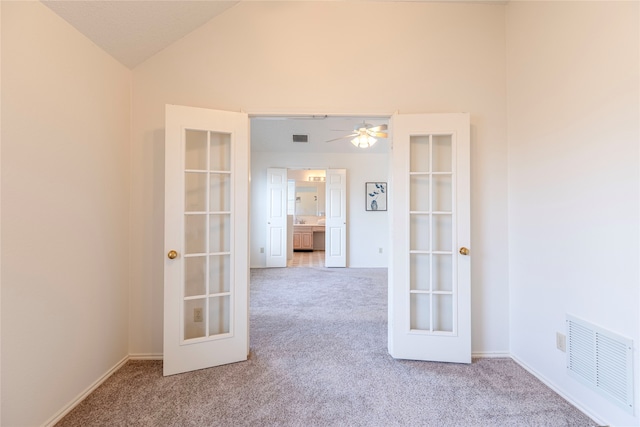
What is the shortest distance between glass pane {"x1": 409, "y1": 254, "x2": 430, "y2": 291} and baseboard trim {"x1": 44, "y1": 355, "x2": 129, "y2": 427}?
2.47 m

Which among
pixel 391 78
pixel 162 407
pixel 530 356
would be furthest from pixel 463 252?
pixel 162 407

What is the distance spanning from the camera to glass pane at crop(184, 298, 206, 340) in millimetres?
2090

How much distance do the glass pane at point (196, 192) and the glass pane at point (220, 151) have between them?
0.14m

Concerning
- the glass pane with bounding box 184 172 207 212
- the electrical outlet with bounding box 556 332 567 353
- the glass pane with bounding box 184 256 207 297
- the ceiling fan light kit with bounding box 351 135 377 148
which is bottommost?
the electrical outlet with bounding box 556 332 567 353

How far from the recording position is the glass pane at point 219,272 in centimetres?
216

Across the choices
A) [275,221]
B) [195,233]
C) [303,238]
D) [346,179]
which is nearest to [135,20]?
[195,233]

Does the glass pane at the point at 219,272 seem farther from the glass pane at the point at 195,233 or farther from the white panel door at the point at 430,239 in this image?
the white panel door at the point at 430,239

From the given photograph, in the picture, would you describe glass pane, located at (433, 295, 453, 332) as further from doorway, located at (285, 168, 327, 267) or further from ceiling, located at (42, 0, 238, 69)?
doorway, located at (285, 168, 327, 267)

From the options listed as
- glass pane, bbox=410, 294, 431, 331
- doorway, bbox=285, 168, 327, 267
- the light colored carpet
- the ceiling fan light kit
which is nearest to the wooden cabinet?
doorway, bbox=285, 168, 327, 267

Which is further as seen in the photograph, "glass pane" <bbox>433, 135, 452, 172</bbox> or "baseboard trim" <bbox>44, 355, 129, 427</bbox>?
"glass pane" <bbox>433, 135, 452, 172</bbox>

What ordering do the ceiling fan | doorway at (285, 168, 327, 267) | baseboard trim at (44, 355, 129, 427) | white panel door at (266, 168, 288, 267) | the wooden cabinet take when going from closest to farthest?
baseboard trim at (44, 355, 129, 427)
the ceiling fan
white panel door at (266, 168, 288, 267)
doorway at (285, 168, 327, 267)
the wooden cabinet

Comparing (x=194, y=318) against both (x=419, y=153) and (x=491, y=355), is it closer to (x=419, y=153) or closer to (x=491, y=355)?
(x=419, y=153)

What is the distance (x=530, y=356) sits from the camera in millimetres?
1994

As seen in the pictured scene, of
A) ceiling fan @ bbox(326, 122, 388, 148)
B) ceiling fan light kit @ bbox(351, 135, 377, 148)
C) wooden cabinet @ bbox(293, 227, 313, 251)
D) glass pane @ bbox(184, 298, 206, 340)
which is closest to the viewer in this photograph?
glass pane @ bbox(184, 298, 206, 340)
